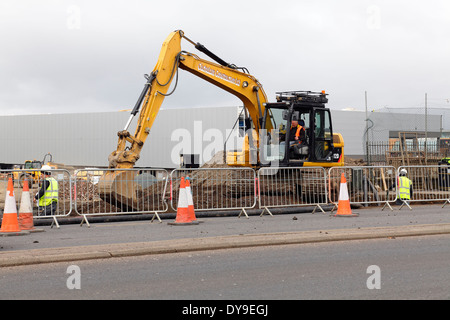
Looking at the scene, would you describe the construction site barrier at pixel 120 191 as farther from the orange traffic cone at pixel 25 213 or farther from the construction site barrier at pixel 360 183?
the construction site barrier at pixel 360 183

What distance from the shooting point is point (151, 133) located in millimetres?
48219

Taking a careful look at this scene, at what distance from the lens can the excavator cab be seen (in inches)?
650

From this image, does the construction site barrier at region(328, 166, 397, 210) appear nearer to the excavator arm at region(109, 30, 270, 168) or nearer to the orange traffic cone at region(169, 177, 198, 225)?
the excavator arm at region(109, 30, 270, 168)

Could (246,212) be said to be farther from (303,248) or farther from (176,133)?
(176,133)

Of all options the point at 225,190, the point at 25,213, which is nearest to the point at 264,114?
the point at 225,190

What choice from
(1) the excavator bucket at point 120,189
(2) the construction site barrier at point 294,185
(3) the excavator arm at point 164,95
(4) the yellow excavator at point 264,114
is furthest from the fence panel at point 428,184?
(1) the excavator bucket at point 120,189

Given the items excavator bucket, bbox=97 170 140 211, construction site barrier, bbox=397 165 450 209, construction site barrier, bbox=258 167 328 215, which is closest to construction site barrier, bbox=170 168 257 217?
construction site barrier, bbox=258 167 328 215

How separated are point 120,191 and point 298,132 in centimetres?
612

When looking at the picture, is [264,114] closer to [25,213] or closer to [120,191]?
[120,191]

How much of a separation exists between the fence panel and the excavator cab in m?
2.86

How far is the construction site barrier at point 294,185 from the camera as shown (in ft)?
49.7

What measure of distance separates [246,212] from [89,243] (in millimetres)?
5918
